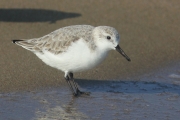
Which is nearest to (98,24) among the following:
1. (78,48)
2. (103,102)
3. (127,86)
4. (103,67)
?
(103,67)

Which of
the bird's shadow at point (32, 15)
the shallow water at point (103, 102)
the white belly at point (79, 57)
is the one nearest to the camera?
the shallow water at point (103, 102)

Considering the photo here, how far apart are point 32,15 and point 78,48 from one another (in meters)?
4.47

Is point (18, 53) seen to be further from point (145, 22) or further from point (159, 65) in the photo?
point (145, 22)

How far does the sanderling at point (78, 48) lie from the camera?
283 inches

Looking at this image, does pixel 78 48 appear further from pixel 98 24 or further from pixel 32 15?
pixel 32 15

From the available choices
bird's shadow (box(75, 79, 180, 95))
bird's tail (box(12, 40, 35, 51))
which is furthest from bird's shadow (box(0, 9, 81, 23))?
bird's shadow (box(75, 79, 180, 95))

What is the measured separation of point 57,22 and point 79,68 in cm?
393

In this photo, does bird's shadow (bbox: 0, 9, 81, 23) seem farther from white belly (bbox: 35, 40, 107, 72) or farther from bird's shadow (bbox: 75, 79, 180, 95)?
white belly (bbox: 35, 40, 107, 72)

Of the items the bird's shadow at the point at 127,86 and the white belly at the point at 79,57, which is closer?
the white belly at the point at 79,57

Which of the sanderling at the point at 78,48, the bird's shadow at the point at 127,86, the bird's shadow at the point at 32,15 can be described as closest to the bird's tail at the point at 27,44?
the sanderling at the point at 78,48

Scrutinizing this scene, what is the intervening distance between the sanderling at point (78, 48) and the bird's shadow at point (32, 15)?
3520 mm

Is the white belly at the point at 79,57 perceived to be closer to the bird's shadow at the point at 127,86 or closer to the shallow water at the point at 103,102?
the shallow water at the point at 103,102

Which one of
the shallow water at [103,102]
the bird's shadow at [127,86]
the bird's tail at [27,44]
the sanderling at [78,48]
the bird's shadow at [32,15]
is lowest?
the shallow water at [103,102]

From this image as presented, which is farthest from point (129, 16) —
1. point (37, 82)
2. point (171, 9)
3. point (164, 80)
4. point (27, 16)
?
point (37, 82)
